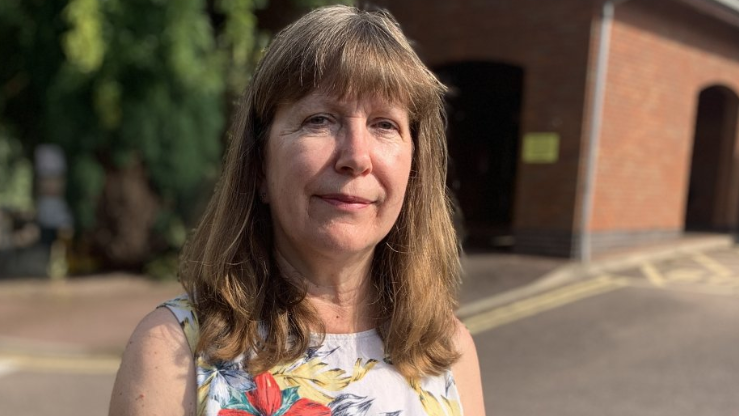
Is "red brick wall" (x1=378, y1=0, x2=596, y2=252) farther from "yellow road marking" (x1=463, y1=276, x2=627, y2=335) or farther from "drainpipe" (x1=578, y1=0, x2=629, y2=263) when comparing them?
"yellow road marking" (x1=463, y1=276, x2=627, y2=335)

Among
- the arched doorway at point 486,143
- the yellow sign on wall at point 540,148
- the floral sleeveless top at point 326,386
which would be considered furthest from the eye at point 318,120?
the arched doorway at point 486,143

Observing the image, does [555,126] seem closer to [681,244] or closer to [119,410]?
[681,244]

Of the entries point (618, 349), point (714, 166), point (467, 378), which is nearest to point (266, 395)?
point (467, 378)

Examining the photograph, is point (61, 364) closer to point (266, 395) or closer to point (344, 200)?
point (266, 395)

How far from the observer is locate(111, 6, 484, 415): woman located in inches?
43.2

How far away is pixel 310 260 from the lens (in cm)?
126

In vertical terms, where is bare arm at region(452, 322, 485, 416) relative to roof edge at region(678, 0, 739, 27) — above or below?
below

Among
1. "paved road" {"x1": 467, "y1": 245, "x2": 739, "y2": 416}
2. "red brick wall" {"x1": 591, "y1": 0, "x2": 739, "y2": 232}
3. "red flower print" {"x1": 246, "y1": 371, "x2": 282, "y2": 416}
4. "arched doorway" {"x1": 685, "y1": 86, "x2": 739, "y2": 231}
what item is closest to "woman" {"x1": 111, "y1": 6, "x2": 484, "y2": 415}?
"red flower print" {"x1": 246, "y1": 371, "x2": 282, "y2": 416}

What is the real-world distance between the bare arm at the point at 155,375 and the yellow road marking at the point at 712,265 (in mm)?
8470

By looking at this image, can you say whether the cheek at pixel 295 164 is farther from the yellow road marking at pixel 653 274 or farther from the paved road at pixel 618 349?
the yellow road marking at pixel 653 274

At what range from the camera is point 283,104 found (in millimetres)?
1170

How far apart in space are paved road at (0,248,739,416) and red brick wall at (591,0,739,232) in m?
2.14

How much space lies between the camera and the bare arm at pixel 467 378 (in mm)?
1366

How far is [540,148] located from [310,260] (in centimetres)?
776
